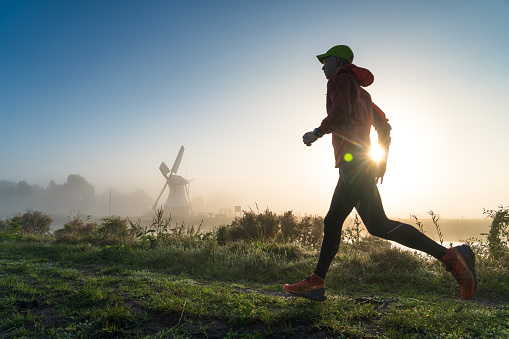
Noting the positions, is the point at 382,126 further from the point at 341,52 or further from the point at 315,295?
the point at 315,295

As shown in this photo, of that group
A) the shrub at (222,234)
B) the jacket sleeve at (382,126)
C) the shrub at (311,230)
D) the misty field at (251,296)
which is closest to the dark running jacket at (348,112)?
the jacket sleeve at (382,126)

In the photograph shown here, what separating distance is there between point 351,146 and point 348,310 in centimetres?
150

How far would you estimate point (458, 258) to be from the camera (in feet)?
8.83

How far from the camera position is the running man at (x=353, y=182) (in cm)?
273

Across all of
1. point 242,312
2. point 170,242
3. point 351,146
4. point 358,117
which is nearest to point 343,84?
point 358,117

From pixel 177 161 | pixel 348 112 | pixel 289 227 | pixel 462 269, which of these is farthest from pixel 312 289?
pixel 177 161

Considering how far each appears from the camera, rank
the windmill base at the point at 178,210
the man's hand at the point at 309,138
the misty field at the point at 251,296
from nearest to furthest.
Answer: the misty field at the point at 251,296 → the man's hand at the point at 309,138 → the windmill base at the point at 178,210

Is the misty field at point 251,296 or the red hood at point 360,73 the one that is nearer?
the misty field at point 251,296

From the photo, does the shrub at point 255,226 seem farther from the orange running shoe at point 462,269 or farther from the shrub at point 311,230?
the orange running shoe at point 462,269

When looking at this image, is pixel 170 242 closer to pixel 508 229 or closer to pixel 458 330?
pixel 458 330

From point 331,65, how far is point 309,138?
0.89 metres

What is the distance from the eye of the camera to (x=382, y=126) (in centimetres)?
337

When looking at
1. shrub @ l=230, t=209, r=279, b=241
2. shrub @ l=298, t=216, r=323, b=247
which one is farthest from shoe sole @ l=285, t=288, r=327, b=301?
shrub @ l=298, t=216, r=323, b=247

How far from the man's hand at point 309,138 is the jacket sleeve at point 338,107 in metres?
0.12
